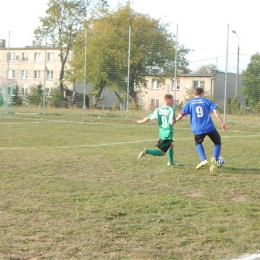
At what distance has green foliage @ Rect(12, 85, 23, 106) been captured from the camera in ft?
109

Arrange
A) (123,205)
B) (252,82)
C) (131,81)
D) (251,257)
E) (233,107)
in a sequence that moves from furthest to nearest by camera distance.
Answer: (131,81) → (252,82) → (233,107) → (123,205) → (251,257)

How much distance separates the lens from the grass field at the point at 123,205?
5.52 metres

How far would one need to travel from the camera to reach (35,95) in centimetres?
3228

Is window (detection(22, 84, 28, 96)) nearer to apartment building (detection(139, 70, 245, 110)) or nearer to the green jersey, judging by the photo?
apartment building (detection(139, 70, 245, 110))

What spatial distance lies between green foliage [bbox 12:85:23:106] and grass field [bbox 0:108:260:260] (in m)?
19.6

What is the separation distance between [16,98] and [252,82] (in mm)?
14332

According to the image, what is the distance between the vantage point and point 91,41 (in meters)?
29.9

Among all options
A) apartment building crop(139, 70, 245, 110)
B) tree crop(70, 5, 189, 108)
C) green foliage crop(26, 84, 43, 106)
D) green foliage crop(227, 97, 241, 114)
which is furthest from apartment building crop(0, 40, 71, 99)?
green foliage crop(227, 97, 241, 114)

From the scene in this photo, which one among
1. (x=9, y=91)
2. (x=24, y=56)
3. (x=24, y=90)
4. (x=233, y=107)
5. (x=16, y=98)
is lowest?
(x=233, y=107)

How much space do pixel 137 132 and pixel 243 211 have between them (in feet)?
42.4

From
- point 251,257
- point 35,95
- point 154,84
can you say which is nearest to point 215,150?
point 251,257

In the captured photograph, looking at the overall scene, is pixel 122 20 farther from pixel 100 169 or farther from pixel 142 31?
pixel 100 169

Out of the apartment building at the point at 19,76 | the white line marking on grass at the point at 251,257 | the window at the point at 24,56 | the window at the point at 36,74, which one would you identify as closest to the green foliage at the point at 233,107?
the apartment building at the point at 19,76

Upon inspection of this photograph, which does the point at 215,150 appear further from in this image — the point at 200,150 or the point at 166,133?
the point at 166,133
